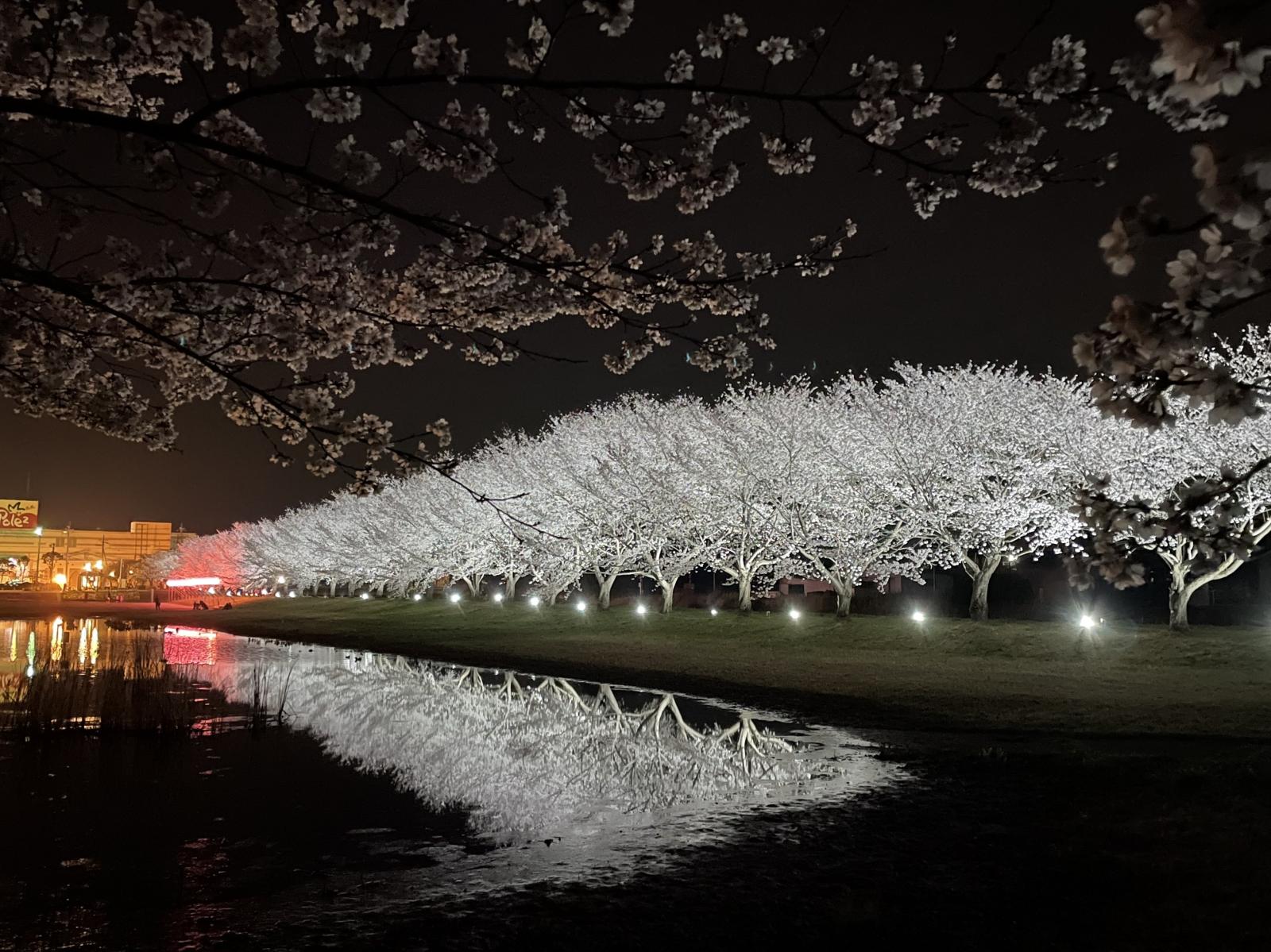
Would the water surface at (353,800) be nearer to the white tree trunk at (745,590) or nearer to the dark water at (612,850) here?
the dark water at (612,850)

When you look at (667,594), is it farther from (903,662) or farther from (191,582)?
(191,582)

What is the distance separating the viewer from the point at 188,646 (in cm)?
3631

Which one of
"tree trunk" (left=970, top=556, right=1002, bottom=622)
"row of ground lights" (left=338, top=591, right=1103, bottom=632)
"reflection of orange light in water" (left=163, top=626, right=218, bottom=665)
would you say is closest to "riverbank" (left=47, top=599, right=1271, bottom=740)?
"row of ground lights" (left=338, top=591, right=1103, bottom=632)

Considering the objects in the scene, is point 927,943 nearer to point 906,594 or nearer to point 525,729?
point 525,729

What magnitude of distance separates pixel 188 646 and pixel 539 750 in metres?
27.2

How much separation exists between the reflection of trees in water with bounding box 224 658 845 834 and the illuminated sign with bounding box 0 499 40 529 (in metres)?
178

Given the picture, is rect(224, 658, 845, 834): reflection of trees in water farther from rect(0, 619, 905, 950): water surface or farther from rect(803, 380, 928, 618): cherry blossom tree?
rect(803, 380, 928, 618): cherry blossom tree

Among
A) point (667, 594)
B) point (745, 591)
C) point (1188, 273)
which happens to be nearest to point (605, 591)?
point (667, 594)

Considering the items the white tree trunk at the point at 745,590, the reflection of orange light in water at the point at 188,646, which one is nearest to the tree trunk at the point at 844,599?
the white tree trunk at the point at 745,590

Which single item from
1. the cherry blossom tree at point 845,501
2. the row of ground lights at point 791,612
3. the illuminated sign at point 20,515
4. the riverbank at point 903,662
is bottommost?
the riverbank at point 903,662

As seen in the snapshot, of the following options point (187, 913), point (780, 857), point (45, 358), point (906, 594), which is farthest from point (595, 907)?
point (906, 594)

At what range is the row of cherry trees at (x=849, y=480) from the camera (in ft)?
111

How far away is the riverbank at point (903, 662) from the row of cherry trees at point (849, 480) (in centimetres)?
328

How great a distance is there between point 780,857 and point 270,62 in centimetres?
793
